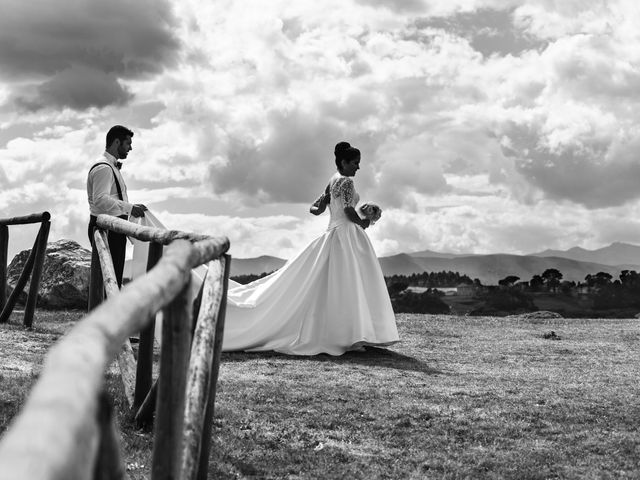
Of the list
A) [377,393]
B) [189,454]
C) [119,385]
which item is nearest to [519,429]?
[377,393]

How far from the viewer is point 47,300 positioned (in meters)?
17.2

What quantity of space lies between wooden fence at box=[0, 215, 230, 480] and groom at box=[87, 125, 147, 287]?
21.1 feet

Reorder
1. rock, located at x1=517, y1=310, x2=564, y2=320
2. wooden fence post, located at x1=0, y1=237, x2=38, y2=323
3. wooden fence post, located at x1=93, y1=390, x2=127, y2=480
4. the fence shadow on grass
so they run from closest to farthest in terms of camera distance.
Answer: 1. wooden fence post, located at x1=93, y1=390, x2=127, y2=480
2. the fence shadow on grass
3. wooden fence post, located at x1=0, y1=237, x2=38, y2=323
4. rock, located at x1=517, y1=310, x2=564, y2=320

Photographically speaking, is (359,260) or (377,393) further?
(359,260)

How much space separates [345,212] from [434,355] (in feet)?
8.62

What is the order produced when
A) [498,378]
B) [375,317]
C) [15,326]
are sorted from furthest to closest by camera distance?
[15,326], [375,317], [498,378]

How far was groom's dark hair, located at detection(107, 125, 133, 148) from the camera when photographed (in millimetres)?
11055

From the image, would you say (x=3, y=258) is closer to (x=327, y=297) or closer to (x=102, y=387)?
(x=327, y=297)

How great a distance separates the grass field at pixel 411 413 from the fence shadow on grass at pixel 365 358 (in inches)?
1.1

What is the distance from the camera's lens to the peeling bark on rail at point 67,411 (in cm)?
116

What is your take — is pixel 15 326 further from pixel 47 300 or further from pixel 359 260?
pixel 359 260

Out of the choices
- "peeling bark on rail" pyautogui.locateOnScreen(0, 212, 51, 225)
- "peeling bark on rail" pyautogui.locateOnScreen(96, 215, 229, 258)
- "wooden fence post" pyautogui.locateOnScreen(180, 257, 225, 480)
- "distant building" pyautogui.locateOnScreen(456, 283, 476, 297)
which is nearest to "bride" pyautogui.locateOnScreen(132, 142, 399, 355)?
"peeling bark on rail" pyautogui.locateOnScreen(0, 212, 51, 225)

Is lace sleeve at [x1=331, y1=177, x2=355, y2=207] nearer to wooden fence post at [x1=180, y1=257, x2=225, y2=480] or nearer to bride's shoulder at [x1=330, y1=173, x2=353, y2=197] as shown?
bride's shoulder at [x1=330, y1=173, x2=353, y2=197]

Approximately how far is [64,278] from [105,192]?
280 inches
